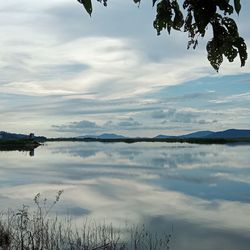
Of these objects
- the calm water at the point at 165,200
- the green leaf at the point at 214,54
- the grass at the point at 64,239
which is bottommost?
the calm water at the point at 165,200

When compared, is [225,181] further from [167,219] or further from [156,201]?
[167,219]

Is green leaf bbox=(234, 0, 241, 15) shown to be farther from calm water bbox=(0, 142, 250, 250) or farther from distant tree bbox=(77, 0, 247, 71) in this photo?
calm water bbox=(0, 142, 250, 250)

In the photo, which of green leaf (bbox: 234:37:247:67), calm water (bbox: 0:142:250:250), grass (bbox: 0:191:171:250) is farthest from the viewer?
calm water (bbox: 0:142:250:250)

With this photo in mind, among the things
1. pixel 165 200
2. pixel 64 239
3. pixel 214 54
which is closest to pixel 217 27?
pixel 214 54

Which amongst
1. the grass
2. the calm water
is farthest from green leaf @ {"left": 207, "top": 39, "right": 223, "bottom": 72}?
the calm water

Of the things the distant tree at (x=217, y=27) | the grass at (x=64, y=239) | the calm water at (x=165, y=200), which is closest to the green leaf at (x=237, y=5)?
the distant tree at (x=217, y=27)

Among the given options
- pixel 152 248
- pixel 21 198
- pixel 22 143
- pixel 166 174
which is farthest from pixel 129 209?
pixel 22 143

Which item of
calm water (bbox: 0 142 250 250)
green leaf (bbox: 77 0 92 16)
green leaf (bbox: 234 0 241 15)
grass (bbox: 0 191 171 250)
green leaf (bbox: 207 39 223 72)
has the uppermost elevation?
green leaf (bbox: 77 0 92 16)

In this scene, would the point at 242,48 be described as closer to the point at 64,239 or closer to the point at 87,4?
the point at 87,4

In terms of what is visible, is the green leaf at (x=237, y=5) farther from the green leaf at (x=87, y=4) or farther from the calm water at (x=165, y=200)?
the calm water at (x=165, y=200)

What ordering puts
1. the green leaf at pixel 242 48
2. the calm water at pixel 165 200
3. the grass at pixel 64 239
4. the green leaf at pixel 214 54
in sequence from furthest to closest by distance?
the calm water at pixel 165 200, the grass at pixel 64 239, the green leaf at pixel 214 54, the green leaf at pixel 242 48

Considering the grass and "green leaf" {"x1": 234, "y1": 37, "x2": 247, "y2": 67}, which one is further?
the grass

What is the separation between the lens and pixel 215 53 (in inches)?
106

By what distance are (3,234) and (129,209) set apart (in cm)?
1161
